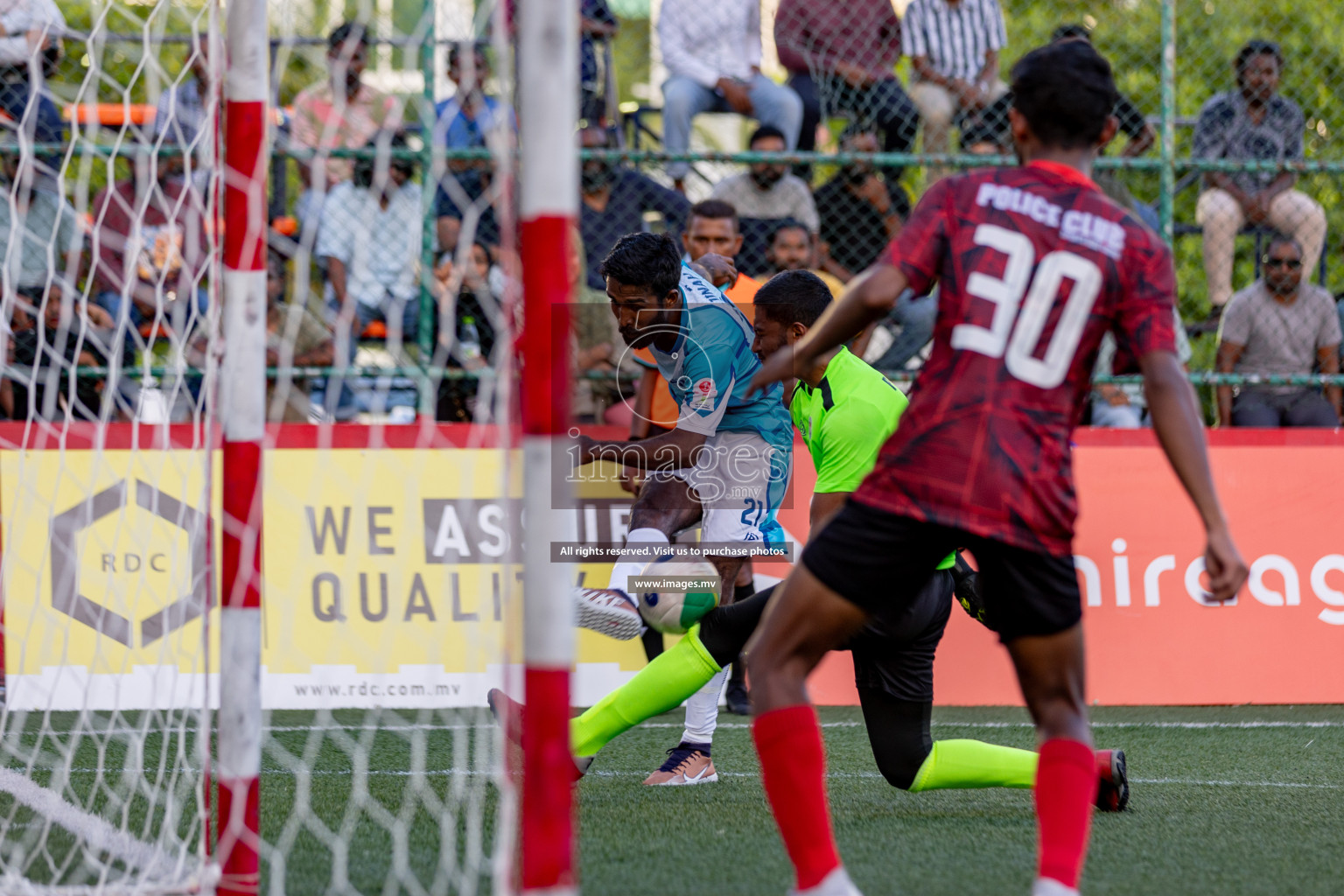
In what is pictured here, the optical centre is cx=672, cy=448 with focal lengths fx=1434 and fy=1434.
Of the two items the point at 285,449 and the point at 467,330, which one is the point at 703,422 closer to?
the point at 285,449

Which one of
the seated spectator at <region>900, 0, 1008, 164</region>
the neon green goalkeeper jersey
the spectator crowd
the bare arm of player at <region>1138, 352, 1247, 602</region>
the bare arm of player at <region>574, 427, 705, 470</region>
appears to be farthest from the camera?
the seated spectator at <region>900, 0, 1008, 164</region>

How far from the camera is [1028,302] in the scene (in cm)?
308

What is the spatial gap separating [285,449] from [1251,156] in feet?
20.4

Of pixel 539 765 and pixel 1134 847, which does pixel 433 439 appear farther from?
pixel 539 765

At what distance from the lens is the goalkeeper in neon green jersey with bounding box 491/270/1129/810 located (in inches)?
174

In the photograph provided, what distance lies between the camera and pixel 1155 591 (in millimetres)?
7648

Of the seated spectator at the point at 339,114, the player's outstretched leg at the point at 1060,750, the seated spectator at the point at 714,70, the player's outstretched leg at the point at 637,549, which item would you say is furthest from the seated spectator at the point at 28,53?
the player's outstretched leg at the point at 1060,750

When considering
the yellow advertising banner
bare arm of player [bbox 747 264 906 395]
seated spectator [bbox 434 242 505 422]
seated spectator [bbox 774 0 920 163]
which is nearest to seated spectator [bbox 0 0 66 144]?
the yellow advertising banner

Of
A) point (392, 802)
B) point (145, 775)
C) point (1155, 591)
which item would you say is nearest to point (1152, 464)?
point (1155, 591)

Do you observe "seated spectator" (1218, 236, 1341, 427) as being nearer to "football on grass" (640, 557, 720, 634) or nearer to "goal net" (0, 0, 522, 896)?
"football on grass" (640, 557, 720, 634)

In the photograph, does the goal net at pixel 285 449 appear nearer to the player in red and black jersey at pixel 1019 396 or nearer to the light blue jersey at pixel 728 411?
the light blue jersey at pixel 728 411

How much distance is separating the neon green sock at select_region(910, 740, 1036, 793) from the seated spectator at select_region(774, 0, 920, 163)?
5.43 meters

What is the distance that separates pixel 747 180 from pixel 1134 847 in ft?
18.0

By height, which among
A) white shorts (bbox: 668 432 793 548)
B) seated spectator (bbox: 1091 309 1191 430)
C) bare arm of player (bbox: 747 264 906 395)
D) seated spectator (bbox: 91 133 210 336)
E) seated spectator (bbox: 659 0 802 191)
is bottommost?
white shorts (bbox: 668 432 793 548)
